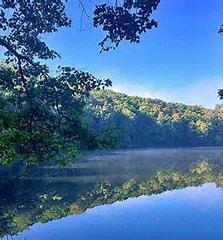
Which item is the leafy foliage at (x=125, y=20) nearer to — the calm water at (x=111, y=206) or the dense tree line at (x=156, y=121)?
the calm water at (x=111, y=206)

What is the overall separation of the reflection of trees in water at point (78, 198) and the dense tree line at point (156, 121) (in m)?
59.8

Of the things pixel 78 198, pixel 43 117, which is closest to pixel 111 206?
→ pixel 78 198

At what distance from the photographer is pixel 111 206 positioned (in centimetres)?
2712

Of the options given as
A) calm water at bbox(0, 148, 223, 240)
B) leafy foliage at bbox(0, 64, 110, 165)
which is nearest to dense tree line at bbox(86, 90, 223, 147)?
calm water at bbox(0, 148, 223, 240)

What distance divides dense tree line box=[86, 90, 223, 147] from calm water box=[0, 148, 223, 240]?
6112 centimetres

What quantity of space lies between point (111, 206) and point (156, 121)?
313 feet

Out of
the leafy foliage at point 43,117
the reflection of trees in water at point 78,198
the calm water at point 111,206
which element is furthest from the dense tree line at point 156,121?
the leafy foliage at point 43,117

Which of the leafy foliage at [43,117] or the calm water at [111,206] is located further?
the calm water at [111,206]

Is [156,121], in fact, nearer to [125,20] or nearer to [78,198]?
[78,198]

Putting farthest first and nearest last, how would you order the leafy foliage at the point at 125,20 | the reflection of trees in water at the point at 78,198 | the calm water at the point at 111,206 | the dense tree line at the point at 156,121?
1. the dense tree line at the point at 156,121
2. the reflection of trees in water at the point at 78,198
3. the calm water at the point at 111,206
4. the leafy foliage at the point at 125,20

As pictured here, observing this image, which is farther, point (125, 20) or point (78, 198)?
point (78, 198)

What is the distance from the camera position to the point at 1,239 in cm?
1688

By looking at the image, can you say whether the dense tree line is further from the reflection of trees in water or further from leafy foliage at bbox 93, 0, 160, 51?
leafy foliage at bbox 93, 0, 160, 51

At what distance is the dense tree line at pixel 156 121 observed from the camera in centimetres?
10825
